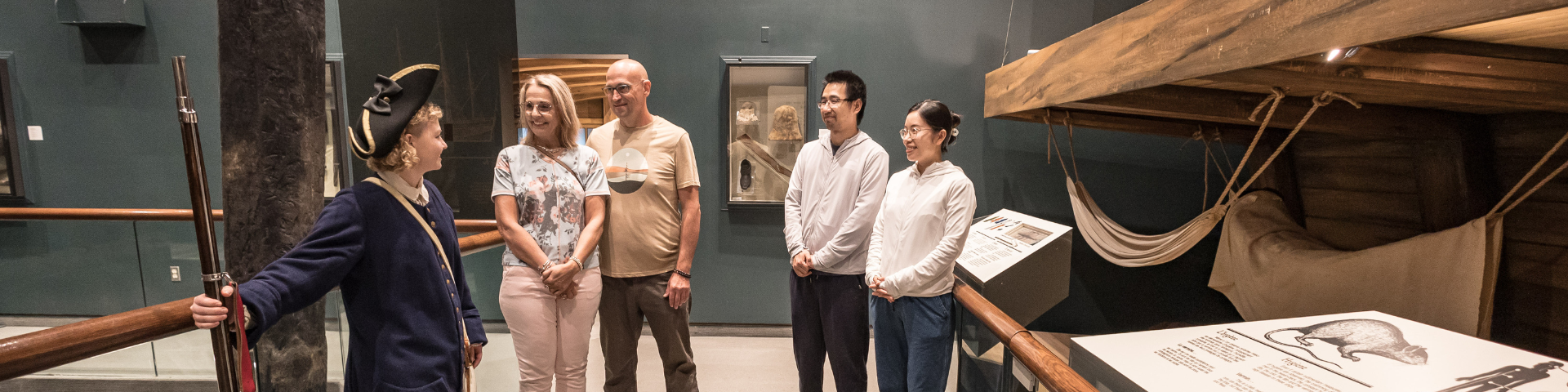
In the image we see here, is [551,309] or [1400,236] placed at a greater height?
[1400,236]

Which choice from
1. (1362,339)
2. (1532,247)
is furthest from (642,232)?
(1532,247)

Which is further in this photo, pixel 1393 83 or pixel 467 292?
pixel 467 292

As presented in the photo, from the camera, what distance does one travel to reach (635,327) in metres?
2.19

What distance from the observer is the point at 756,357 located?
342 cm

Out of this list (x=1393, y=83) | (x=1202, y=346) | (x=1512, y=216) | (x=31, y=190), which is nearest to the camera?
(x=1202, y=346)

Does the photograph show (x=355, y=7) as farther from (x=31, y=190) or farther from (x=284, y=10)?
(x=31, y=190)

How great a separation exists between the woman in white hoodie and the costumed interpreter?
1306 millimetres

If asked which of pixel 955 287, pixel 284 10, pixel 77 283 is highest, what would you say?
pixel 284 10

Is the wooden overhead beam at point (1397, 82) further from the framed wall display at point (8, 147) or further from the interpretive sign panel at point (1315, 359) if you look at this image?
the framed wall display at point (8, 147)

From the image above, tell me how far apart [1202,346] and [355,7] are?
304cm

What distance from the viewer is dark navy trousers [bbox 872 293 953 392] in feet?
6.28

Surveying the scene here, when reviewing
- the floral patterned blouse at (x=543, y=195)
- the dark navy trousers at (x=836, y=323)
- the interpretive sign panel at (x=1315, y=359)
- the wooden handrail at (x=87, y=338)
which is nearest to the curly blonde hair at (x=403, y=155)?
the wooden handrail at (x=87, y=338)

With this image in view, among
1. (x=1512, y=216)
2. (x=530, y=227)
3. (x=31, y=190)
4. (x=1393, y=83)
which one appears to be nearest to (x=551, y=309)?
(x=530, y=227)

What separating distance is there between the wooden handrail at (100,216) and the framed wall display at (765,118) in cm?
159
